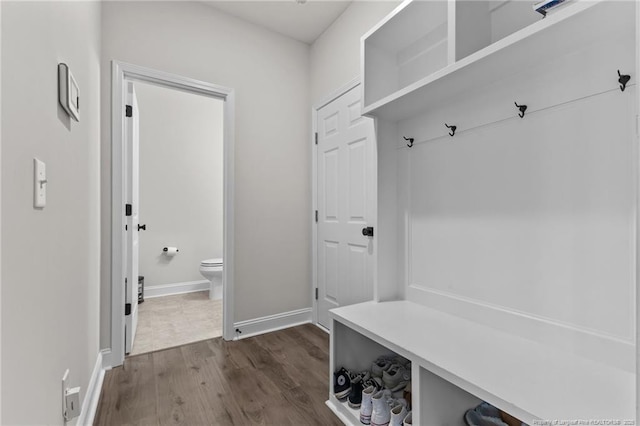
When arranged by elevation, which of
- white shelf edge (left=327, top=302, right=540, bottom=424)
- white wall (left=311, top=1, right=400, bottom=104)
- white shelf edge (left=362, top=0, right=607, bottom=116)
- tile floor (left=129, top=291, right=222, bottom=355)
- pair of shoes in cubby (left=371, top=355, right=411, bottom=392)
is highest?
white wall (left=311, top=1, right=400, bottom=104)

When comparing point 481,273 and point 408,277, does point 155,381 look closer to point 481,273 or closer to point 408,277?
point 408,277

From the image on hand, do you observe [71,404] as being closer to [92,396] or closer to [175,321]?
[92,396]

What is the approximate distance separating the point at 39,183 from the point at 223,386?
1.51m

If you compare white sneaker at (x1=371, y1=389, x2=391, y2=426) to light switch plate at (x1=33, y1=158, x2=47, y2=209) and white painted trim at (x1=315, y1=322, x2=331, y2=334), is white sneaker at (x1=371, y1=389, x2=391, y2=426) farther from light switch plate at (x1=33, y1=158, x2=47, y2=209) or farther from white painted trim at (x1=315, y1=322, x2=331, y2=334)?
light switch plate at (x1=33, y1=158, x2=47, y2=209)

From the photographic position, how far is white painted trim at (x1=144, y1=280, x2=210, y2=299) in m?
3.88

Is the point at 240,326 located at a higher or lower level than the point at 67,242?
lower

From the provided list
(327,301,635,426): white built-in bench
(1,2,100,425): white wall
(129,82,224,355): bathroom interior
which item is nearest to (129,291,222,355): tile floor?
(129,82,224,355): bathroom interior

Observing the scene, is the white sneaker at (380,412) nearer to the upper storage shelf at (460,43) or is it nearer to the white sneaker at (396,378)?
the white sneaker at (396,378)

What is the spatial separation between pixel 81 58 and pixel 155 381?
5.95 ft

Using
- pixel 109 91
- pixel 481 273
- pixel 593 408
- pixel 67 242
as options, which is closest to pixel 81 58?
pixel 109 91

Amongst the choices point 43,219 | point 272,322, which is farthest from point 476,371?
point 272,322

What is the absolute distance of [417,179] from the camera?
1712mm

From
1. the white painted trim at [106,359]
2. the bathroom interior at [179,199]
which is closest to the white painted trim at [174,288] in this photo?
the bathroom interior at [179,199]

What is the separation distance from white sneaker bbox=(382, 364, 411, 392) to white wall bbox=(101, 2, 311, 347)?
1.42m
